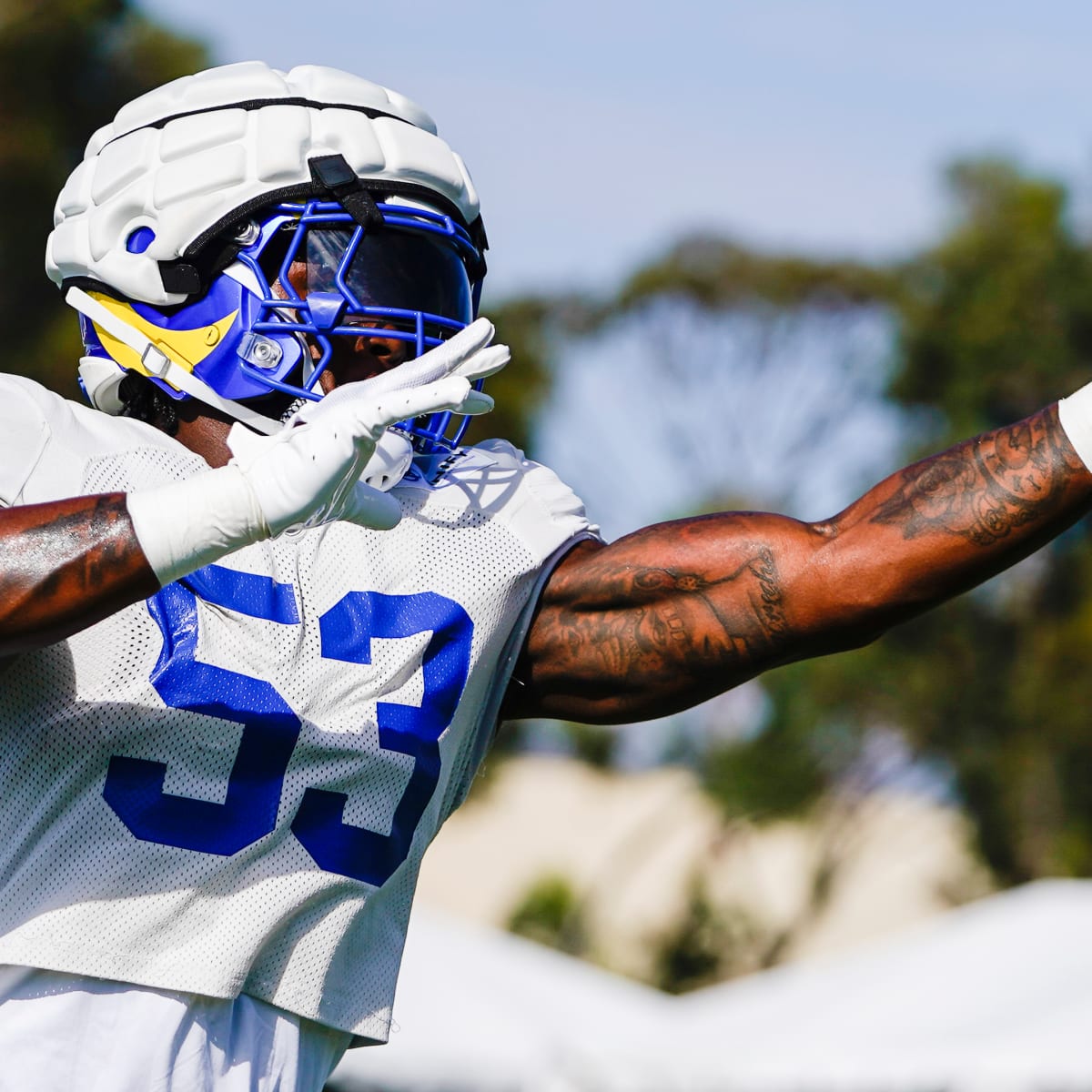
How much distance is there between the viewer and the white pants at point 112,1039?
7.45 feet

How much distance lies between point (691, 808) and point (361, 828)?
2796 centimetres

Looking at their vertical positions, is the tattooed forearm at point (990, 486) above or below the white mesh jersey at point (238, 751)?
above

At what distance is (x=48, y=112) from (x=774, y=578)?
40.1 ft

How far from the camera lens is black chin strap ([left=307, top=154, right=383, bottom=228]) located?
2744 millimetres

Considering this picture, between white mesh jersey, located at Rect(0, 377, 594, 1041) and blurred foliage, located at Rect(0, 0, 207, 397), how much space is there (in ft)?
36.0

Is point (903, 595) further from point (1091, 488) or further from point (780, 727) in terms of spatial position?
point (780, 727)

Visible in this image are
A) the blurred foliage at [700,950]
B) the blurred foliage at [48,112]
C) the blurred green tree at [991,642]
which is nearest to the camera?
the blurred foliage at [48,112]

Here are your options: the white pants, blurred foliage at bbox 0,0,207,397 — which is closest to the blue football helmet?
the white pants

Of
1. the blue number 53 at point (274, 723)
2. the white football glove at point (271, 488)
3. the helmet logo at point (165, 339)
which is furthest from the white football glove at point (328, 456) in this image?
the helmet logo at point (165, 339)

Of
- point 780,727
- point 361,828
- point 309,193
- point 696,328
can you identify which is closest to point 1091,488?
point 361,828

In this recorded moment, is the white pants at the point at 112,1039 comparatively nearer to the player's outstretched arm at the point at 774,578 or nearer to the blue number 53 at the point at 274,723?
the blue number 53 at the point at 274,723

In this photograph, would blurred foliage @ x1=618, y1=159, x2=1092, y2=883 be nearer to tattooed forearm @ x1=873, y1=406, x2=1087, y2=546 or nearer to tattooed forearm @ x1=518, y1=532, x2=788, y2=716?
tattooed forearm @ x1=518, y1=532, x2=788, y2=716

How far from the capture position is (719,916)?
22250mm

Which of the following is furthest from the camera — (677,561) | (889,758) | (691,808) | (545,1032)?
(691,808)
